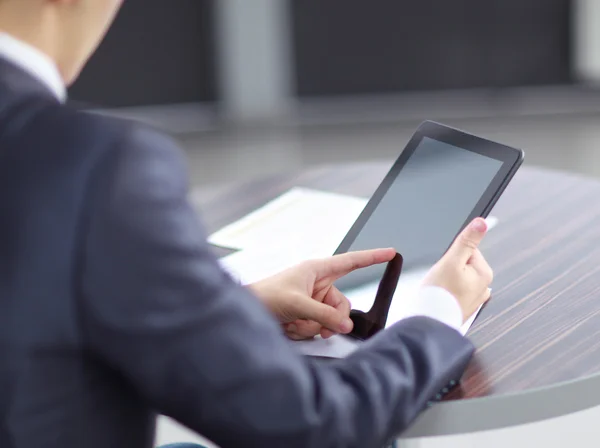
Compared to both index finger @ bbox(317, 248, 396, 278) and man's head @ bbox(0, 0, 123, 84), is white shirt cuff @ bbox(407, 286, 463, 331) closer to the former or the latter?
index finger @ bbox(317, 248, 396, 278)

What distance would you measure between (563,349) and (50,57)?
604mm

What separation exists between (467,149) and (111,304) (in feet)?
1.98

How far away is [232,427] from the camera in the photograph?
2.47 feet

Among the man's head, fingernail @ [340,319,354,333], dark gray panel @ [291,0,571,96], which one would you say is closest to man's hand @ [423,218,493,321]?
fingernail @ [340,319,354,333]

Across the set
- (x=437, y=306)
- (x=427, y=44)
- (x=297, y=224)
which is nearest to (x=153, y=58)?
(x=427, y=44)

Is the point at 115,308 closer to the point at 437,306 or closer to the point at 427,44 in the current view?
the point at 437,306

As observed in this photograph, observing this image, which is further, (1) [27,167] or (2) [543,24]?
(2) [543,24]

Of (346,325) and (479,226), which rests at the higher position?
(479,226)

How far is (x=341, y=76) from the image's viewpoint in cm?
400

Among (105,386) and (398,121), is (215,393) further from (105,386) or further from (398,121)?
(398,121)

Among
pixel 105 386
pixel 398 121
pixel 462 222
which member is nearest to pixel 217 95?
pixel 398 121

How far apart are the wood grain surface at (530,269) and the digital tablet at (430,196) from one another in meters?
0.03

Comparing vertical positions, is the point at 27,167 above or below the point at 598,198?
above

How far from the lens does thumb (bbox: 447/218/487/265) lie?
1005mm
